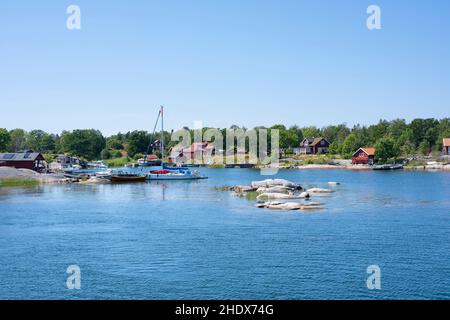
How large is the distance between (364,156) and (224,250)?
10385cm

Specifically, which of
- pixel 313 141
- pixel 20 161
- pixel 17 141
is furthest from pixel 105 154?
pixel 313 141

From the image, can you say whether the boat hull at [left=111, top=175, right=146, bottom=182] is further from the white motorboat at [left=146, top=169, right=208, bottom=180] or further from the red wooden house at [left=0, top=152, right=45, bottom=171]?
the red wooden house at [left=0, top=152, right=45, bottom=171]

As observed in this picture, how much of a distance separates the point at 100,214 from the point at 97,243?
13.5m

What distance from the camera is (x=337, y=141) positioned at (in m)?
159

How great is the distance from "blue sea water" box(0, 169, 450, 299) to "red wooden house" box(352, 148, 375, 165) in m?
77.0

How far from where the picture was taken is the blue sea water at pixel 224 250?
21.3m

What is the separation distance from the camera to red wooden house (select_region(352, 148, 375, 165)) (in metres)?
125

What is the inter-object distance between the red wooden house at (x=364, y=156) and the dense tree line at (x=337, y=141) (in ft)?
5.93

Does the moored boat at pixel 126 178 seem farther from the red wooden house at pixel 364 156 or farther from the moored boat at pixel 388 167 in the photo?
the red wooden house at pixel 364 156

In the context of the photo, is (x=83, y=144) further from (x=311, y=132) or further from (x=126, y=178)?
(x=311, y=132)

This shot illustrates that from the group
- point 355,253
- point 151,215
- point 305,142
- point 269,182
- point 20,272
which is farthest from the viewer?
point 305,142
